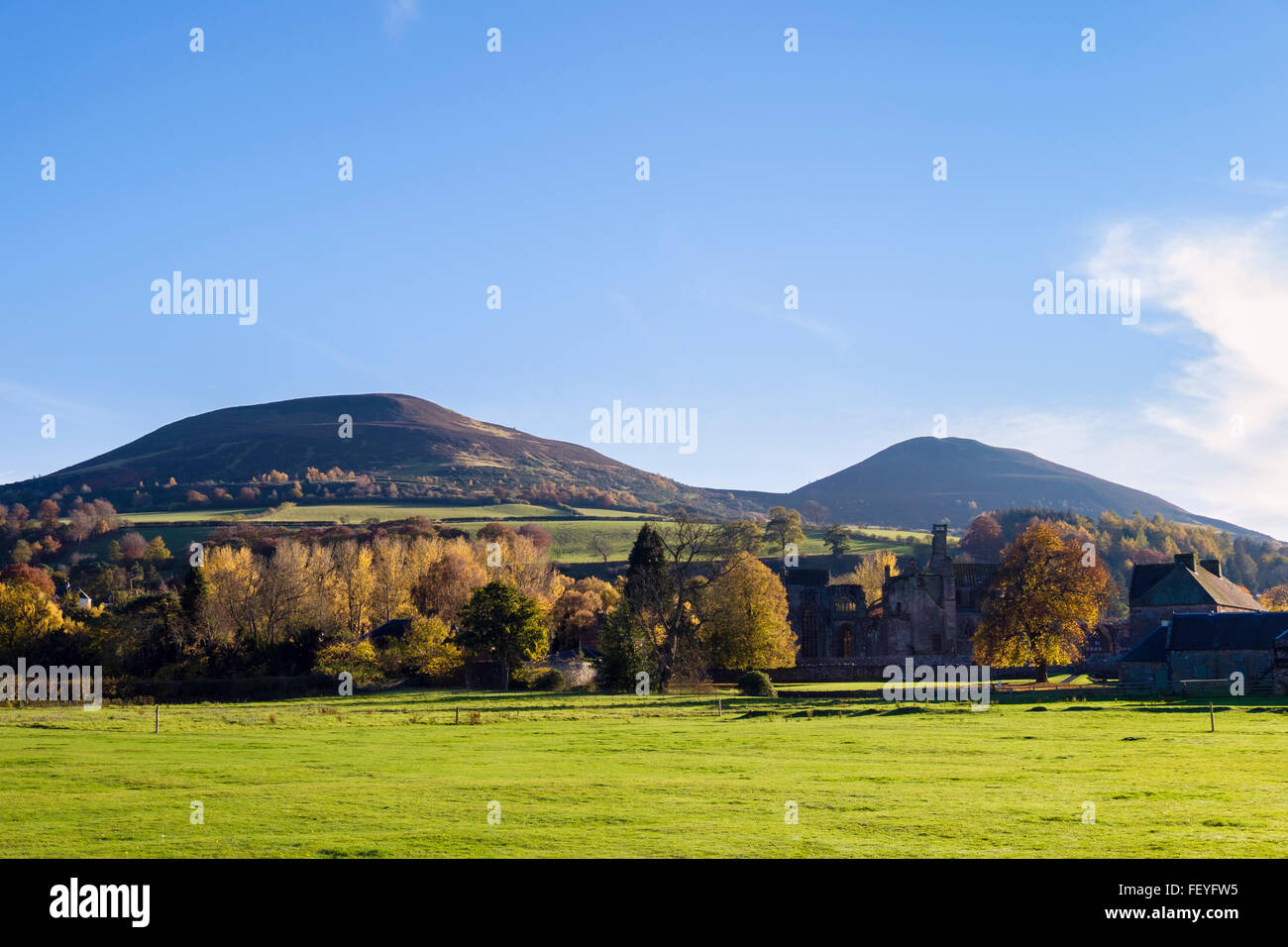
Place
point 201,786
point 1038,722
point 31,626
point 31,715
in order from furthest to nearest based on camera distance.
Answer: point 31,626
point 31,715
point 1038,722
point 201,786

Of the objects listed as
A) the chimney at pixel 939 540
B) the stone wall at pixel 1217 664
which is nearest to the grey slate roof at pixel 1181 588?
the chimney at pixel 939 540

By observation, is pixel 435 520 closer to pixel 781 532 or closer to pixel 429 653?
pixel 781 532

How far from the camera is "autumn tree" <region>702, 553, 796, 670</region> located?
7519cm

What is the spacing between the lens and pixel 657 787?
23.3 metres

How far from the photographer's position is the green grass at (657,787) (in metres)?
16.5

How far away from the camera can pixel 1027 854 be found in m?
15.1

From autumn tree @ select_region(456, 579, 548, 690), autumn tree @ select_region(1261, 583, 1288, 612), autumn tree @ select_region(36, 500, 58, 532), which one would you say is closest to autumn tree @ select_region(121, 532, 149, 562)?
autumn tree @ select_region(36, 500, 58, 532)

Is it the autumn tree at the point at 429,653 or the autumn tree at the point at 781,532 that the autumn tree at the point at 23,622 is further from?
Result: the autumn tree at the point at 781,532

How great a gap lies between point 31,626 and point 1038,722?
256 ft

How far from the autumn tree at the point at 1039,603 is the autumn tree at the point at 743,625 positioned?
559 inches

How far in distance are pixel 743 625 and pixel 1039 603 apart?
2009 cm

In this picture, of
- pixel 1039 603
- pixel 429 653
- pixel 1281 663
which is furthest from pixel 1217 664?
pixel 429 653
